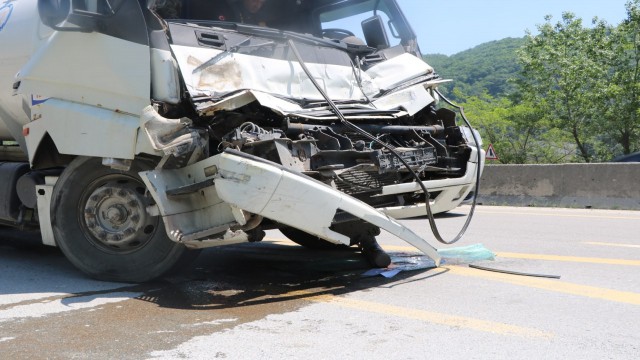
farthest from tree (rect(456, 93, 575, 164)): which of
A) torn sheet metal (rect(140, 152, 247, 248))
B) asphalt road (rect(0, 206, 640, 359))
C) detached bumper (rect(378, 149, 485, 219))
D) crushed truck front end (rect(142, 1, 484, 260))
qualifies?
torn sheet metal (rect(140, 152, 247, 248))

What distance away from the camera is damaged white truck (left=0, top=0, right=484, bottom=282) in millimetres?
4795

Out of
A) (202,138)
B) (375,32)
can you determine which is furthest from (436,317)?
(375,32)

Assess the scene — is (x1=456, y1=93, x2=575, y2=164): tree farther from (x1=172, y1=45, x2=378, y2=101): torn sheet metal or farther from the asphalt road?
(x1=172, y1=45, x2=378, y2=101): torn sheet metal

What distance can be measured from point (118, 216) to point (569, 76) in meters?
23.4

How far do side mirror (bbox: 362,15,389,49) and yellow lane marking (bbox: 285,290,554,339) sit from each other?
300cm

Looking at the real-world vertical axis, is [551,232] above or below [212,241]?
below

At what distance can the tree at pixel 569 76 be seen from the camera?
997 inches

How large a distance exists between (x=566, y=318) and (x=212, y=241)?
2.42 meters

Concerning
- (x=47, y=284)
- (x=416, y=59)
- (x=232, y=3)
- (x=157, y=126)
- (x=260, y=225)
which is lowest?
(x=47, y=284)

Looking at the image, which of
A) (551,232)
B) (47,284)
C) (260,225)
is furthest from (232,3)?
(551,232)

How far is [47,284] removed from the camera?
5.61 meters

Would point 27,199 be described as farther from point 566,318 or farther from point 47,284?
point 566,318

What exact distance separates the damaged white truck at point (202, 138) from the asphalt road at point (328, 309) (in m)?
0.42

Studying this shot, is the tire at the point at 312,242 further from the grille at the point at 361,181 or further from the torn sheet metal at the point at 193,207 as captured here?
the torn sheet metal at the point at 193,207
